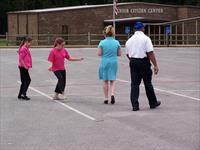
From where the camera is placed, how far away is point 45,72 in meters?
22.4

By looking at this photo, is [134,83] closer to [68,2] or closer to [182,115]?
[182,115]

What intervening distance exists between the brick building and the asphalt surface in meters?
44.3

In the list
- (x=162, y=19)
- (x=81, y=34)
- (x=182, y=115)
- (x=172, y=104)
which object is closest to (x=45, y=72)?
(x=172, y=104)

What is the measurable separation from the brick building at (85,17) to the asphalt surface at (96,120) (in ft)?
145

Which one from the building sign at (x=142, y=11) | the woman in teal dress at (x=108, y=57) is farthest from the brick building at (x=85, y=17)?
the woman in teal dress at (x=108, y=57)

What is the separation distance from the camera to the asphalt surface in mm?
8172

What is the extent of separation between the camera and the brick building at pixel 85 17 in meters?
61.6

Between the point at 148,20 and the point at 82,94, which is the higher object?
the point at 148,20

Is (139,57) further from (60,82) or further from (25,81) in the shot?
(25,81)

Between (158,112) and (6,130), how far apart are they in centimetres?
322

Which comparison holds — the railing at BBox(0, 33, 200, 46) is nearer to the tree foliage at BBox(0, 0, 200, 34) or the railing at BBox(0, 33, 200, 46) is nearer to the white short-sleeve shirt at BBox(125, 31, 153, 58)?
the tree foliage at BBox(0, 0, 200, 34)

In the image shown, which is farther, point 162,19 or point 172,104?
point 162,19

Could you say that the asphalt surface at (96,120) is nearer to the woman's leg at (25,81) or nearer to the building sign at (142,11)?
the woman's leg at (25,81)

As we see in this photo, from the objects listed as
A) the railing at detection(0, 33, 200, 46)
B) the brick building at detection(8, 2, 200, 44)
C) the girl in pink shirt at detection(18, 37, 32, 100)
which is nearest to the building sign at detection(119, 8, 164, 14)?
the brick building at detection(8, 2, 200, 44)
